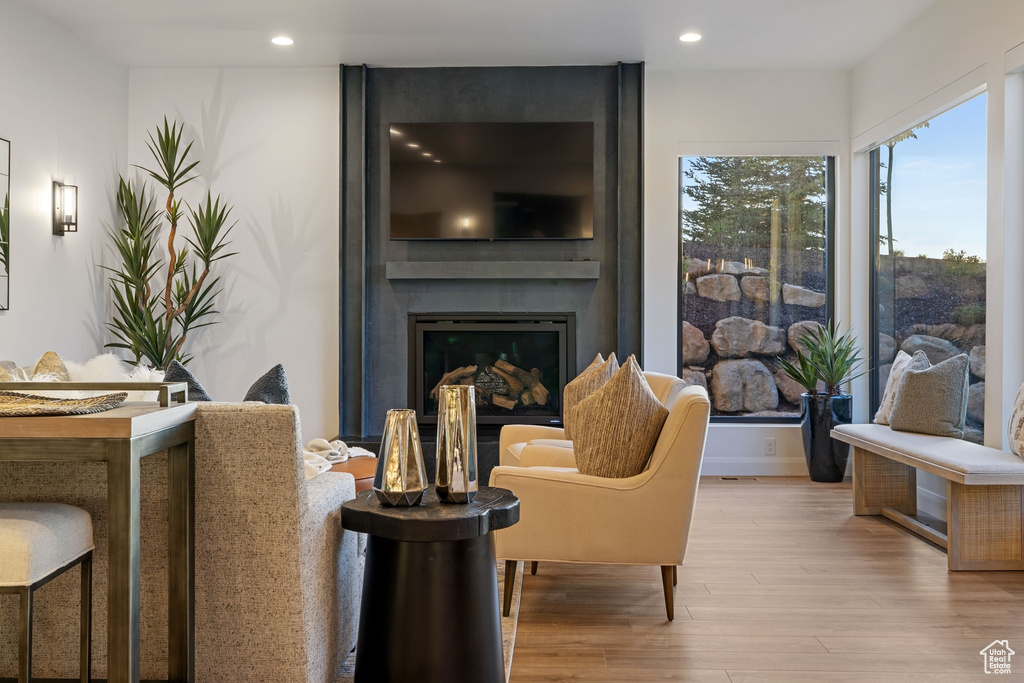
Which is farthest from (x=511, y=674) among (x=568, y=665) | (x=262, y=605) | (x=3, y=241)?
(x=3, y=241)

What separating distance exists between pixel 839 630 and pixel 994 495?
1.18 m

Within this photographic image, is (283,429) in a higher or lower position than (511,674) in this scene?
higher

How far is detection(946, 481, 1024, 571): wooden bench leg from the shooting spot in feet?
10.3

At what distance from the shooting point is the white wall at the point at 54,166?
13.3ft

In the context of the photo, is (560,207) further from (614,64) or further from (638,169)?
(614,64)

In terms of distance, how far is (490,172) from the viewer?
16.9 feet

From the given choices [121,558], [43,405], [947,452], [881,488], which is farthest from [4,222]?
[881,488]

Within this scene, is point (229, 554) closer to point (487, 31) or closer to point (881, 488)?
point (881, 488)

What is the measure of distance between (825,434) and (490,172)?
9.13 feet

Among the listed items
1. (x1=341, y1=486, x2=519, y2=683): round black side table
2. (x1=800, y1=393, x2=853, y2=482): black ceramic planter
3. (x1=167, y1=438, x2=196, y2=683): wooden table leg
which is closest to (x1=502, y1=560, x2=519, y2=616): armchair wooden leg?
(x1=341, y1=486, x2=519, y2=683): round black side table

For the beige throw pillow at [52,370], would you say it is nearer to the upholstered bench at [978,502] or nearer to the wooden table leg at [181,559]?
the wooden table leg at [181,559]

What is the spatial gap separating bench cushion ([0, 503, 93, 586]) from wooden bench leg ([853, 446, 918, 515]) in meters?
3.70

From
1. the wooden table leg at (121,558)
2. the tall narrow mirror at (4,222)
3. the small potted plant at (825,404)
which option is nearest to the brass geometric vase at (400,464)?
the wooden table leg at (121,558)

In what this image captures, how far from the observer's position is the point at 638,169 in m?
5.12
